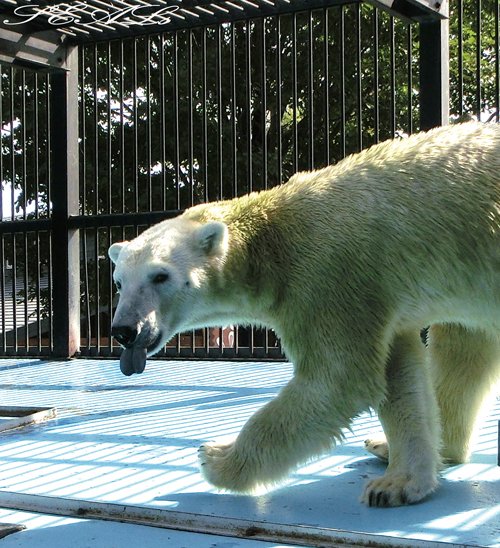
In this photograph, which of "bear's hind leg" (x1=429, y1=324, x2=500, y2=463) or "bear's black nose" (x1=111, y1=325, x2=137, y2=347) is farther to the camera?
"bear's hind leg" (x1=429, y1=324, x2=500, y2=463)

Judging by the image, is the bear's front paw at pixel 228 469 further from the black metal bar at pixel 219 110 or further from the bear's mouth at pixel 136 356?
the black metal bar at pixel 219 110

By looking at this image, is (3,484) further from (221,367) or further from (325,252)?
(221,367)

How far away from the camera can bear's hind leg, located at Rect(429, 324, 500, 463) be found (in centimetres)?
332

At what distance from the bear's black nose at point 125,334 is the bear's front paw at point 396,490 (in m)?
0.91

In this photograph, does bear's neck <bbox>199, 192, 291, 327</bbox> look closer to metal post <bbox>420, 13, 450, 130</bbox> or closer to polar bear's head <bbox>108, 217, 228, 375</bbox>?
polar bear's head <bbox>108, 217, 228, 375</bbox>

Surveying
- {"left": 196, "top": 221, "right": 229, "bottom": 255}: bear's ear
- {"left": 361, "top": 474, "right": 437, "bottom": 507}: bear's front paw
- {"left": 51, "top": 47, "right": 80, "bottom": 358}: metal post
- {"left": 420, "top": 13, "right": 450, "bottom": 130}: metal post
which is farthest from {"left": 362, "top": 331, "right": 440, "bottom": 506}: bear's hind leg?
{"left": 51, "top": 47, "right": 80, "bottom": 358}: metal post

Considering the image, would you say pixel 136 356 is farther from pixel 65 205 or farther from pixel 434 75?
pixel 65 205

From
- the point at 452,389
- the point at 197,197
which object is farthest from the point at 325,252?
the point at 197,197

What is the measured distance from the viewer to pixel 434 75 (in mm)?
5871

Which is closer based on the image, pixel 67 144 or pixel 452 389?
pixel 452 389

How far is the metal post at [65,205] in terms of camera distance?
7598mm

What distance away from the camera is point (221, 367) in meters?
6.83

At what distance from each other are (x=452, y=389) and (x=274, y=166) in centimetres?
972

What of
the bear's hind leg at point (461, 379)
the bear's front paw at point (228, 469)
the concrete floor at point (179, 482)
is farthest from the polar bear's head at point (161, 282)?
the bear's hind leg at point (461, 379)
